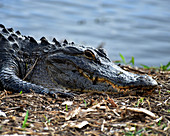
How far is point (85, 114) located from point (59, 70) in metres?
1.10

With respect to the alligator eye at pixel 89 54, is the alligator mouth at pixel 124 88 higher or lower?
lower

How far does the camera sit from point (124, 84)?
152 inches

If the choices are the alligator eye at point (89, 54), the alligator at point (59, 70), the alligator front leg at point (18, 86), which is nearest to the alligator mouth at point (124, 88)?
the alligator at point (59, 70)

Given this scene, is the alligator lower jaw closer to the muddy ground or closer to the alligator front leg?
the muddy ground

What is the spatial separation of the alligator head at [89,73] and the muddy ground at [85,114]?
13 centimetres

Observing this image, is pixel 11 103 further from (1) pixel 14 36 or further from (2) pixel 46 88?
(1) pixel 14 36

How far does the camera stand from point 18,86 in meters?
4.00

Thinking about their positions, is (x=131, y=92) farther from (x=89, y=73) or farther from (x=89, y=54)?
(x=89, y=54)

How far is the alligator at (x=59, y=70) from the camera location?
391cm

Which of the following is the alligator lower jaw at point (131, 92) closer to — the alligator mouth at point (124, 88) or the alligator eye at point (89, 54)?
the alligator mouth at point (124, 88)

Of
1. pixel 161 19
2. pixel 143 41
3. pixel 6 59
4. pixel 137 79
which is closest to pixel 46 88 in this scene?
pixel 6 59

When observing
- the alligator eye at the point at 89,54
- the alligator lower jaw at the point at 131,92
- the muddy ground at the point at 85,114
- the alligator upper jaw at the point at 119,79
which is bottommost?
the muddy ground at the point at 85,114

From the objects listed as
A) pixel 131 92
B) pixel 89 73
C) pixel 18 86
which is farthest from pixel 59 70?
pixel 131 92

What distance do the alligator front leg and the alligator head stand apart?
0.31 metres
